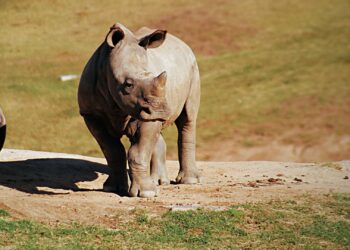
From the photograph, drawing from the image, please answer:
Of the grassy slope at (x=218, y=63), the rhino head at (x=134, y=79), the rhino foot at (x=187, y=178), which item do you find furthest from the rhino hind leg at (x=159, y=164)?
the grassy slope at (x=218, y=63)

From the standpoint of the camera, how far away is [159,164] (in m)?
13.2

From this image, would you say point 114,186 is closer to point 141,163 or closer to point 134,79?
point 141,163

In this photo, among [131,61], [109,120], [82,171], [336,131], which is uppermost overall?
[131,61]

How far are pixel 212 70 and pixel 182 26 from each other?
3139 mm

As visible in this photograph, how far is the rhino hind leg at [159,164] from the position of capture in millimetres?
13102

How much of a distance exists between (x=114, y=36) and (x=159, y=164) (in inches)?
97.5

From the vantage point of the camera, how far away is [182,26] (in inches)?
1266

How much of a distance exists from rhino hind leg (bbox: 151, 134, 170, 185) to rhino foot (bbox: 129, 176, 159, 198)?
5.03 feet

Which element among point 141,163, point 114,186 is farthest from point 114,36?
point 114,186

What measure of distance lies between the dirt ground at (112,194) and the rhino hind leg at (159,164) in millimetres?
442

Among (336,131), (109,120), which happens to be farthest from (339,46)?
(109,120)

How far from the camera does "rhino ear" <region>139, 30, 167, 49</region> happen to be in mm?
11492

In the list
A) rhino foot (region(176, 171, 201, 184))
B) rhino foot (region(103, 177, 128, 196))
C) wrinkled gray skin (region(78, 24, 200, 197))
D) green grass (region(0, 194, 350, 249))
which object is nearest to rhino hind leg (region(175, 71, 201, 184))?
rhino foot (region(176, 171, 201, 184))

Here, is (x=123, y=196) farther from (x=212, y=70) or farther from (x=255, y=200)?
(x=212, y=70)
